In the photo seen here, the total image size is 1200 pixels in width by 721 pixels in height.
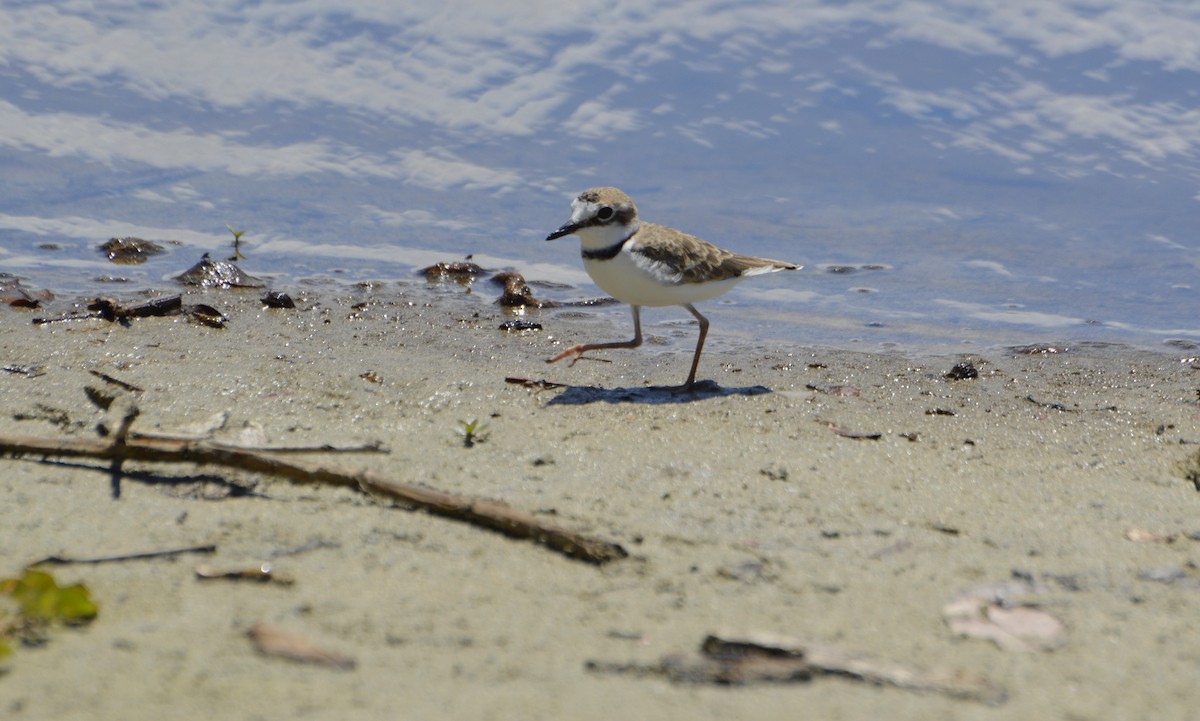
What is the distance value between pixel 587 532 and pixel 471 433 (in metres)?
1.14

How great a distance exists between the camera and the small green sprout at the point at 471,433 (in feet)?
14.5

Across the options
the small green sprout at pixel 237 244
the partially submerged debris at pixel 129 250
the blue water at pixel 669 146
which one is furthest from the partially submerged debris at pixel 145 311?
the partially submerged debris at pixel 129 250

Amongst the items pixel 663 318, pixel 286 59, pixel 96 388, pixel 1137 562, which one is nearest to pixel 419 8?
pixel 286 59

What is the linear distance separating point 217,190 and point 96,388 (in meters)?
6.03

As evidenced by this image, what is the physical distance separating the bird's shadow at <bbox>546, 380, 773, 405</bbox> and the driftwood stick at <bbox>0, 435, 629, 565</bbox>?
1.80 metres

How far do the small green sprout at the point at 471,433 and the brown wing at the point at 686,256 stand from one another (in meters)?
1.98

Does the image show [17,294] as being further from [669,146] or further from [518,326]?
[669,146]

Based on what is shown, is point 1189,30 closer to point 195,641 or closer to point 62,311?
point 62,311

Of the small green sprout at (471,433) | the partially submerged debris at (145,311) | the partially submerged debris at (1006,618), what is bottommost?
the partially submerged debris at (1006,618)

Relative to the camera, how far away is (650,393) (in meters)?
5.68

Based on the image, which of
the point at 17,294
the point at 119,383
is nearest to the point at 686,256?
the point at 119,383

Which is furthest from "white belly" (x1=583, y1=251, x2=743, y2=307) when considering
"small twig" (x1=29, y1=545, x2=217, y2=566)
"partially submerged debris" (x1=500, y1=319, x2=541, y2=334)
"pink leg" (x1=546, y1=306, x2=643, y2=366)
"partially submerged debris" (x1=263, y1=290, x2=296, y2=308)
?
"small twig" (x1=29, y1=545, x2=217, y2=566)

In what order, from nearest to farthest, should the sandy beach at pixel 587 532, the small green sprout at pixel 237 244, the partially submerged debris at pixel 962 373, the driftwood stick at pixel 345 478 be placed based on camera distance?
the sandy beach at pixel 587 532, the driftwood stick at pixel 345 478, the partially submerged debris at pixel 962 373, the small green sprout at pixel 237 244

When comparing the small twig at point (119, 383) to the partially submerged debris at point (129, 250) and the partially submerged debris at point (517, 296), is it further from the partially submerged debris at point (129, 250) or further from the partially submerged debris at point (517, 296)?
the partially submerged debris at point (129, 250)
